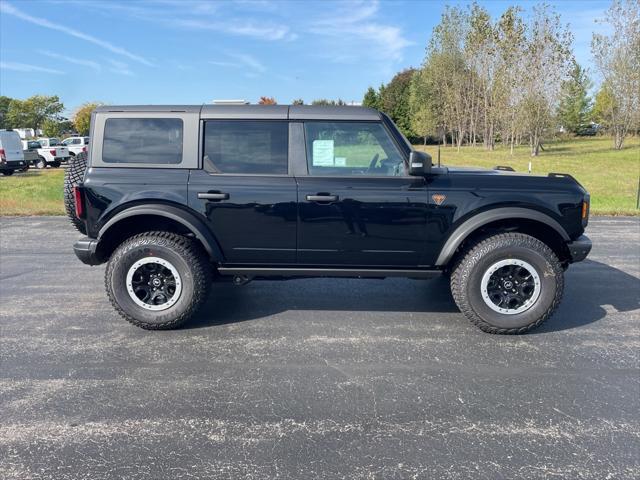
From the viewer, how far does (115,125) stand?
4352 mm

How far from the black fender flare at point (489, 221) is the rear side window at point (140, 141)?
2.60 m

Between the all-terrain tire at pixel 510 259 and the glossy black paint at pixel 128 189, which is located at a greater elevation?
the glossy black paint at pixel 128 189

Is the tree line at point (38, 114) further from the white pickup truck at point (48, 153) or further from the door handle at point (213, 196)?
the door handle at point (213, 196)

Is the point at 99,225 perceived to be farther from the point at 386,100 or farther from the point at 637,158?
the point at 386,100

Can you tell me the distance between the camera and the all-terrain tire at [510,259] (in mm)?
4195

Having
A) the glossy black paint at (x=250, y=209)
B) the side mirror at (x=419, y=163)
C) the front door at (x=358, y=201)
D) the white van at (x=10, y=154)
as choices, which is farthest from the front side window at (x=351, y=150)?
the white van at (x=10, y=154)

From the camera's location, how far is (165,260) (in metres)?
4.31

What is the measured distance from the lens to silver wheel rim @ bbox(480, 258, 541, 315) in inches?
167

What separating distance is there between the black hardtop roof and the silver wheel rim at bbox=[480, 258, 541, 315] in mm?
1741

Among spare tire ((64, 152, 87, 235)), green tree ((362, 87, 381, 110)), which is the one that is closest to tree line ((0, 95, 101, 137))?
green tree ((362, 87, 381, 110))

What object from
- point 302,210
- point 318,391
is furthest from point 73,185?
point 318,391

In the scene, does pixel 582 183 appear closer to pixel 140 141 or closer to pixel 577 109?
pixel 140 141

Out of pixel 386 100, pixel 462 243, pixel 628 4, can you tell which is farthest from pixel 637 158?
pixel 386 100

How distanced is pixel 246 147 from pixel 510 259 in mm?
2512
